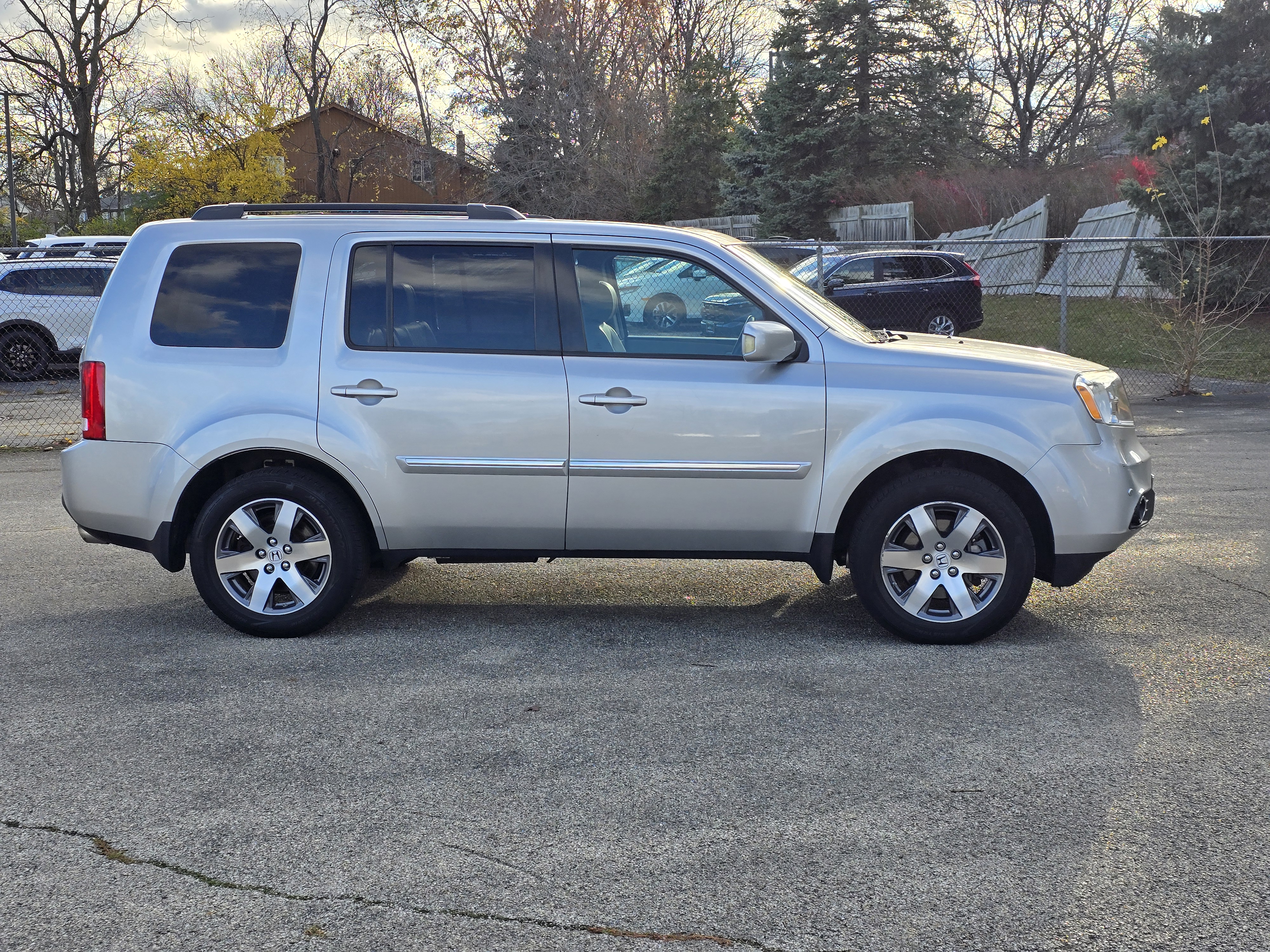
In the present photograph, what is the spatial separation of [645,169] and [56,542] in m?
38.9

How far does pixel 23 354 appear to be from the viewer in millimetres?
17969

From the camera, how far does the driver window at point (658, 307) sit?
5488 mm

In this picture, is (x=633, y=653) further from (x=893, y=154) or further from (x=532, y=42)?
(x=532, y=42)

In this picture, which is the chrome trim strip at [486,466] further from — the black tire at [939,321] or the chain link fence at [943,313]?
the black tire at [939,321]

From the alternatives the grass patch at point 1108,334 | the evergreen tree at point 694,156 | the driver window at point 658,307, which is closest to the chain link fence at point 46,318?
the grass patch at point 1108,334

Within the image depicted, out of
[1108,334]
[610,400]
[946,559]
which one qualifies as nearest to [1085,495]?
[946,559]

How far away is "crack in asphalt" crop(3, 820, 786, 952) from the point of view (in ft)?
9.75

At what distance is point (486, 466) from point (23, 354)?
15.0 meters

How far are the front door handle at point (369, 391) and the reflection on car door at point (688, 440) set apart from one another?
804 mm

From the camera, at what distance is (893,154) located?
36.1 m

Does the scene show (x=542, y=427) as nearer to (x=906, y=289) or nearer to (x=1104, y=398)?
(x=1104, y=398)

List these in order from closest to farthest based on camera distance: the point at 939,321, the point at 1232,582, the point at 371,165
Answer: the point at 1232,582 → the point at 939,321 → the point at 371,165

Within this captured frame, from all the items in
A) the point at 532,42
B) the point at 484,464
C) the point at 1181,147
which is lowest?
the point at 484,464

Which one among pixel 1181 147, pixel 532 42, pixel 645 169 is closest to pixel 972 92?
pixel 645 169
